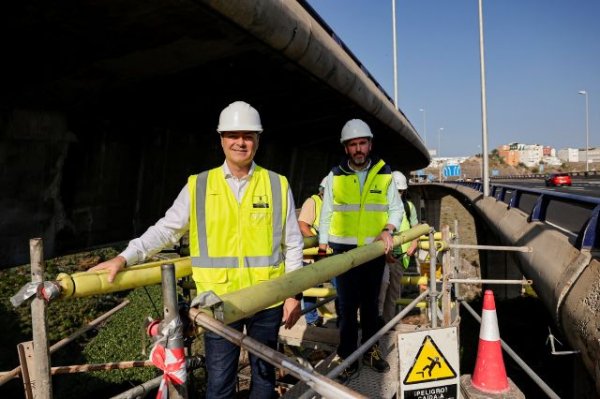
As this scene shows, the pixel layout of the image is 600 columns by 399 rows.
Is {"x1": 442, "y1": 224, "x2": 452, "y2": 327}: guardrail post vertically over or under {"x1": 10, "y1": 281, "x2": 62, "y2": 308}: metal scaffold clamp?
under

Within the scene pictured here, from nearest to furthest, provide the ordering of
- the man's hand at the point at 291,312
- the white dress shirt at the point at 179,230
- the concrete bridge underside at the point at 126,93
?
the white dress shirt at the point at 179,230
the man's hand at the point at 291,312
the concrete bridge underside at the point at 126,93

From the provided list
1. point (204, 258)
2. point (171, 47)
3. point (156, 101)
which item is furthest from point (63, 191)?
point (204, 258)

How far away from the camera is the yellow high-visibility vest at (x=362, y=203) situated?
4.00 meters

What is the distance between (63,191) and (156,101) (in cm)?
150

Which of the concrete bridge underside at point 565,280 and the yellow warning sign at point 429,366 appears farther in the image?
the concrete bridge underside at point 565,280

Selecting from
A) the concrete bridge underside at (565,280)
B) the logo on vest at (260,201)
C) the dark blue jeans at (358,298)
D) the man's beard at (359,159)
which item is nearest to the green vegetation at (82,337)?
the concrete bridge underside at (565,280)

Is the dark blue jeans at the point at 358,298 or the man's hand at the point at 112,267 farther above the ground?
the man's hand at the point at 112,267

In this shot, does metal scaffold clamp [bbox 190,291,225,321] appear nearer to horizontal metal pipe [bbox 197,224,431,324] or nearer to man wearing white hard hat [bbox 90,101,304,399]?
horizontal metal pipe [bbox 197,224,431,324]

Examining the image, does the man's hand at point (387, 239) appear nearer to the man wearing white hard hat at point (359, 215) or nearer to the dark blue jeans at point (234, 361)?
the man wearing white hard hat at point (359, 215)

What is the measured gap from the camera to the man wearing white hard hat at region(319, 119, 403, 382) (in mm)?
3982

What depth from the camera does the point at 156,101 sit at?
5.62m

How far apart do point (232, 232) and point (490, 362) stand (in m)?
2.15

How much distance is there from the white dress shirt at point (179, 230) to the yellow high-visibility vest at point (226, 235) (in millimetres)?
42

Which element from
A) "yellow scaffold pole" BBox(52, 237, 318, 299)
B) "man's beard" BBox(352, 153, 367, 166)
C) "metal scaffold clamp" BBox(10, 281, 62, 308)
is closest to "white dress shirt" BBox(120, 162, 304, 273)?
"yellow scaffold pole" BBox(52, 237, 318, 299)
